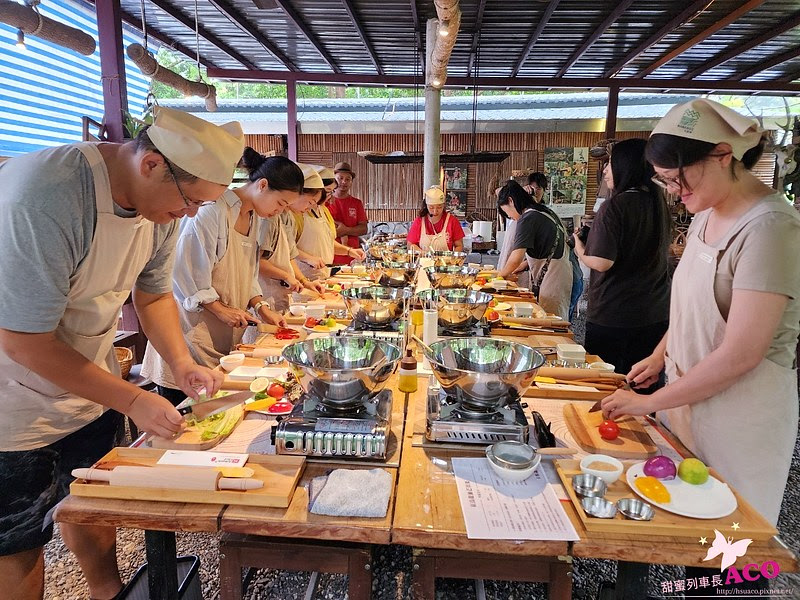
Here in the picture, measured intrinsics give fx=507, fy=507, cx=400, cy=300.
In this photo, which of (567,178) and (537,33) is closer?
(537,33)

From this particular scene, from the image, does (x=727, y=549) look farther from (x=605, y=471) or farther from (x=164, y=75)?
(x=164, y=75)

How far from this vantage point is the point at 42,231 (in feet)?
4.35

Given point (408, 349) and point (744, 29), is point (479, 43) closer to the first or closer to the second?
point (744, 29)

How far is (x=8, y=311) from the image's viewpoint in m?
1.29

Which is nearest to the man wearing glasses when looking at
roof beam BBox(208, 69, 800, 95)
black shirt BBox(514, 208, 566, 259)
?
black shirt BBox(514, 208, 566, 259)

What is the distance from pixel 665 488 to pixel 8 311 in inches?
66.9

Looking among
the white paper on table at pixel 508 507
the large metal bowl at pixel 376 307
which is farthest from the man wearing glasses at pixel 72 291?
the large metal bowl at pixel 376 307

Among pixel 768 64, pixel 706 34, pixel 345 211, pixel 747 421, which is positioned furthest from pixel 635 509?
pixel 768 64

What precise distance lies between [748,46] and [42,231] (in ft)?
33.6

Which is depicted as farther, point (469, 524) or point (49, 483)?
point (49, 483)

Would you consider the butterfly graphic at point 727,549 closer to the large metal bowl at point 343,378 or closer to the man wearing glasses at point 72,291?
the large metal bowl at point 343,378

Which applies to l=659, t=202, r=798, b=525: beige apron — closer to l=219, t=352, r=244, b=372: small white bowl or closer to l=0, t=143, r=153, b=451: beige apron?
l=219, t=352, r=244, b=372: small white bowl

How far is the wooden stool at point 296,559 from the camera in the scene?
127 cm

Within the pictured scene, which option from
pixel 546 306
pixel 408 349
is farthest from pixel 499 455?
pixel 546 306
